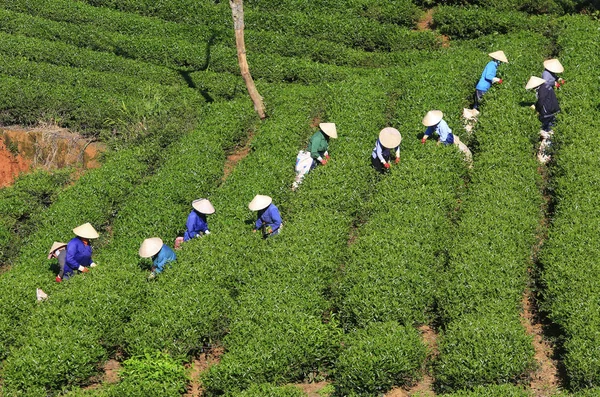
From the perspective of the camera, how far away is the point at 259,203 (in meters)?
17.3

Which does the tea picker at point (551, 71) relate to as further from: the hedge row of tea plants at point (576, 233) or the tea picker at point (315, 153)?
the tea picker at point (315, 153)

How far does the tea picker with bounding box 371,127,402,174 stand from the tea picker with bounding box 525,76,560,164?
127 inches

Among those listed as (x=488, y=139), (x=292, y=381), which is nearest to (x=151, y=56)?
(x=488, y=139)

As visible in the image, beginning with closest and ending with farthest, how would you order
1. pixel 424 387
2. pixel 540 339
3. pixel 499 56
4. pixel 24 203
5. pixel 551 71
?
pixel 424 387 → pixel 540 339 → pixel 551 71 → pixel 24 203 → pixel 499 56

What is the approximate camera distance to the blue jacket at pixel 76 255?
55.8 feet

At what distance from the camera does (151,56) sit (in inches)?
1060

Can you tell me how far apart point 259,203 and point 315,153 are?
101 inches

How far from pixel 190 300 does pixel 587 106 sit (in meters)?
10.1

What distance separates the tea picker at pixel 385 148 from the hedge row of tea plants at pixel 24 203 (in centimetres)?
739

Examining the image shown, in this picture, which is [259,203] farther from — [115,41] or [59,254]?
[115,41]

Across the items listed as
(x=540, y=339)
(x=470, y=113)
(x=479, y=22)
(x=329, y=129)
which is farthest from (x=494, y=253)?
(x=479, y=22)

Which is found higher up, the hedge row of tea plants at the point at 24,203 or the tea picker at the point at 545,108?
→ the tea picker at the point at 545,108

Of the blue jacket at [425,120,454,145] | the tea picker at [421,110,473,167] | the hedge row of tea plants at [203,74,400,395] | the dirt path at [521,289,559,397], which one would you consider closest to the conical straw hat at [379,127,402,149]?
the hedge row of tea plants at [203,74,400,395]

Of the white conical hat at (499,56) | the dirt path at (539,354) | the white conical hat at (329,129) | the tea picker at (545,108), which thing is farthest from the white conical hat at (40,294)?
Result: the white conical hat at (499,56)
